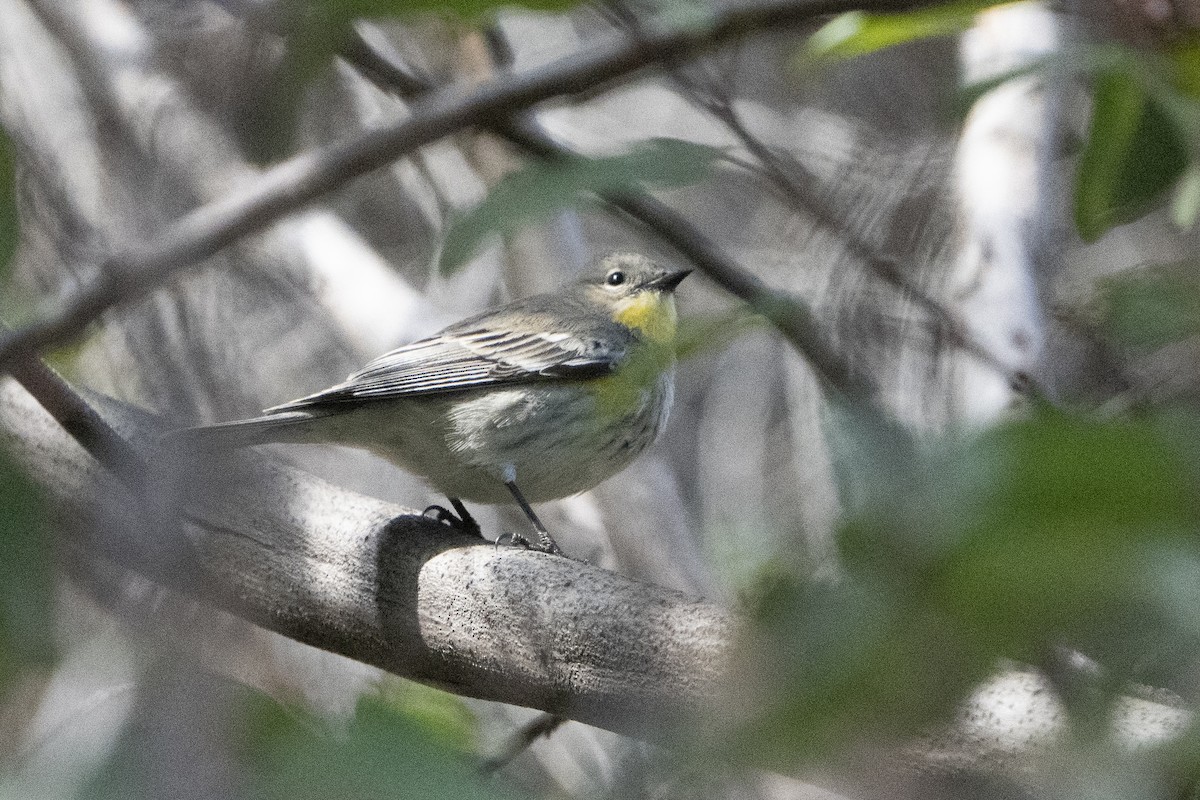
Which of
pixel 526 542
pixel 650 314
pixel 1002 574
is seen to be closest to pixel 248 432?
pixel 526 542

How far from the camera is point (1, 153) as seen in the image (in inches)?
31.2

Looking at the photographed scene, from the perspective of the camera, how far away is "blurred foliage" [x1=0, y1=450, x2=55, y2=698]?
2.34ft

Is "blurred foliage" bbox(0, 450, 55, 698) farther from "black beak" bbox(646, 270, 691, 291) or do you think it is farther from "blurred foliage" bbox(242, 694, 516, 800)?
"black beak" bbox(646, 270, 691, 291)

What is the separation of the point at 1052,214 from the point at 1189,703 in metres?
3.48

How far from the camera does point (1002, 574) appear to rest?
571 millimetres

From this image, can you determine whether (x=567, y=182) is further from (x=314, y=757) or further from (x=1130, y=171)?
(x=1130, y=171)

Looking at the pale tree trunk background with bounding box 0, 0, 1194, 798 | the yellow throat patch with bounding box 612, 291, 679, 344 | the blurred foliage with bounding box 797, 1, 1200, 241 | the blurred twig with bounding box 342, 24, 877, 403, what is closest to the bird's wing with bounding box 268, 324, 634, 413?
the yellow throat patch with bounding box 612, 291, 679, 344

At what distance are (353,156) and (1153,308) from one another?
2.85 ft

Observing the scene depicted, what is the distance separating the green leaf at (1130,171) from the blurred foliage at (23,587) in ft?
3.96

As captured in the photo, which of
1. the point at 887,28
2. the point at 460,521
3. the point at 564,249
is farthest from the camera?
the point at 564,249

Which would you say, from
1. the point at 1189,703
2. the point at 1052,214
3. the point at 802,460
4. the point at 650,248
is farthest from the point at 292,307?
the point at 1189,703

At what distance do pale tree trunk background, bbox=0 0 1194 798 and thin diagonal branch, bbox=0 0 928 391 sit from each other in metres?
1.56

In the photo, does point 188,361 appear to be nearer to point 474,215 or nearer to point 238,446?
point 238,446

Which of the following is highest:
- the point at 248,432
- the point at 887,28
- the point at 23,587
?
the point at 23,587
